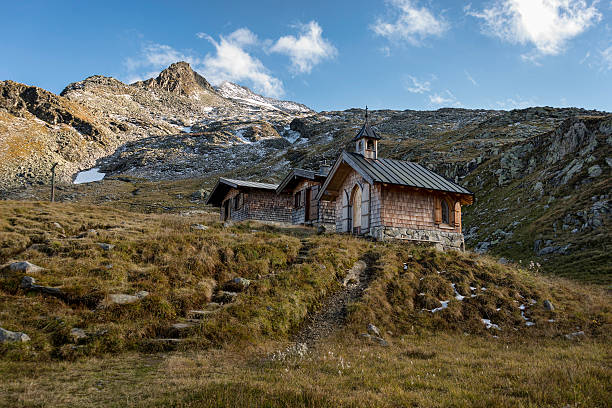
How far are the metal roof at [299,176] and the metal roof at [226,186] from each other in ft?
5.85

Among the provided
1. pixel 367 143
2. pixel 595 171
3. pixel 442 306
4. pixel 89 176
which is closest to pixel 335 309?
pixel 442 306

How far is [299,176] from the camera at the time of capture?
3309cm

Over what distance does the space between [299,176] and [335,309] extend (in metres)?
19.8

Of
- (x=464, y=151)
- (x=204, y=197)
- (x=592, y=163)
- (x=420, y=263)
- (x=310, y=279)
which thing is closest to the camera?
(x=310, y=279)

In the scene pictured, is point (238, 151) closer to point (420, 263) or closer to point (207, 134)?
point (207, 134)

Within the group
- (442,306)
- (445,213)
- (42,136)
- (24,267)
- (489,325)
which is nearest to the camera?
(24,267)

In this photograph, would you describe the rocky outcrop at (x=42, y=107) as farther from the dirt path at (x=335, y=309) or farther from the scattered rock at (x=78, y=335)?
the scattered rock at (x=78, y=335)

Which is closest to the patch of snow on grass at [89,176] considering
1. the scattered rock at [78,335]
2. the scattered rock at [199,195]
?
the scattered rock at [199,195]

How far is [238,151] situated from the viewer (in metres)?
141

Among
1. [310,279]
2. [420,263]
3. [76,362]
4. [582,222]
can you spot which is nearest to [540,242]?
[582,222]

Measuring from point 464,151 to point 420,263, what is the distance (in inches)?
2130

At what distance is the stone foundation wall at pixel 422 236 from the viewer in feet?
74.8

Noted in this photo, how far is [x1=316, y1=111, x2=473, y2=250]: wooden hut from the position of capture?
75.7ft

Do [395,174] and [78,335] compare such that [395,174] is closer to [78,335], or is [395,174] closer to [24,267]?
[78,335]
